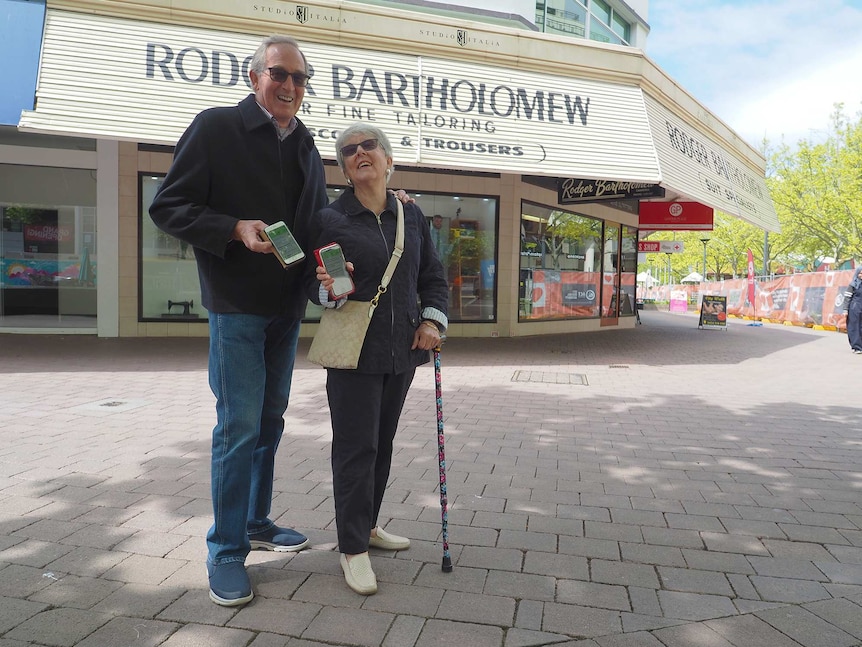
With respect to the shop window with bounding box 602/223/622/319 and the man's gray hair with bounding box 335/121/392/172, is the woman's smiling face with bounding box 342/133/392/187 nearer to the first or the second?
the man's gray hair with bounding box 335/121/392/172

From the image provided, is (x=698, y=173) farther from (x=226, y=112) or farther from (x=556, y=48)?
(x=226, y=112)

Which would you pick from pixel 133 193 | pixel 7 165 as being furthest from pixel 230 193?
pixel 7 165

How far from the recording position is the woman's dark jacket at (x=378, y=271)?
2.67 metres

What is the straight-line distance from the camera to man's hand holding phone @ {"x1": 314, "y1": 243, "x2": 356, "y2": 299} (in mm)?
2510

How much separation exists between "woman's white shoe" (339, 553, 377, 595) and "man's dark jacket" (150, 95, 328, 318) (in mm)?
1055

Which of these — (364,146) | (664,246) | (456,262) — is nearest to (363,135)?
(364,146)

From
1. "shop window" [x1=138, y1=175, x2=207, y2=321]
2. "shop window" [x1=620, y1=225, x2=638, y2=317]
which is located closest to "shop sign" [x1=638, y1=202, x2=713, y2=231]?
"shop window" [x1=620, y1=225, x2=638, y2=317]

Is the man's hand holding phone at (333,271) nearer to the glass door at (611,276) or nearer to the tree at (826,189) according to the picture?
the glass door at (611,276)

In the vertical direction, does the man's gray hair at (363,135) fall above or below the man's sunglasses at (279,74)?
below

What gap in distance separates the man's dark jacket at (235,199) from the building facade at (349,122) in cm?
602

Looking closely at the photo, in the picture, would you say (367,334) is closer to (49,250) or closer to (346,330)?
(346,330)

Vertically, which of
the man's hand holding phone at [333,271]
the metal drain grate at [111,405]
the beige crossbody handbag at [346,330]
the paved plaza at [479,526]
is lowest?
the paved plaza at [479,526]

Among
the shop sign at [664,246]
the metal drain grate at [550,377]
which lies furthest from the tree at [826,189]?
the metal drain grate at [550,377]

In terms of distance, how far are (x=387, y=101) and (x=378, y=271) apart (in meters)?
7.42
